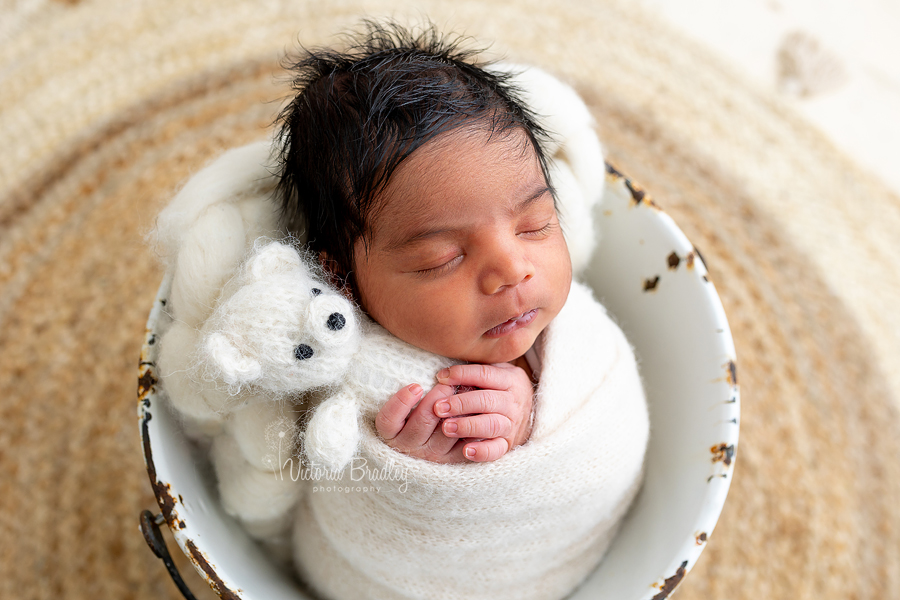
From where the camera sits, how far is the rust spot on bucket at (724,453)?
30.2 inches

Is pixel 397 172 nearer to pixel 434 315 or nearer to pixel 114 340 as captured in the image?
pixel 434 315

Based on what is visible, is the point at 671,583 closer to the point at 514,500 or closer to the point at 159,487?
the point at 514,500

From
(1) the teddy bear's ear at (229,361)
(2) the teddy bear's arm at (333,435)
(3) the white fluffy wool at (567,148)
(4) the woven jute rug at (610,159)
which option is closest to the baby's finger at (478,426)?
(2) the teddy bear's arm at (333,435)

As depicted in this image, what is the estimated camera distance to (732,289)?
125 centimetres

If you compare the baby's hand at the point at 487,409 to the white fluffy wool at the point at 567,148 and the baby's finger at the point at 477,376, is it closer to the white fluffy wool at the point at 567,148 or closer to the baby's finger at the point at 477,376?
the baby's finger at the point at 477,376

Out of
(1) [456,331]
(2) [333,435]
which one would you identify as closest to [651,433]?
(1) [456,331]

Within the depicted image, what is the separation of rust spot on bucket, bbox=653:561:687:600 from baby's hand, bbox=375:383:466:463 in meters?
0.25

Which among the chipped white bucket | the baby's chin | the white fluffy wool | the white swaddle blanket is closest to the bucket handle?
the chipped white bucket

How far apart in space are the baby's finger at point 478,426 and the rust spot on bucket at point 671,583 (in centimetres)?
24

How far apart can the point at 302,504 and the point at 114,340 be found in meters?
0.54

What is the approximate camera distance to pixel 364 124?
2.34 feet

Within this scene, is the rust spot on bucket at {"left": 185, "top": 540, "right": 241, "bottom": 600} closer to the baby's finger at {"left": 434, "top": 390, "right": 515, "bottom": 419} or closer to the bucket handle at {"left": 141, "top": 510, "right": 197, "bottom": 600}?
the bucket handle at {"left": 141, "top": 510, "right": 197, "bottom": 600}

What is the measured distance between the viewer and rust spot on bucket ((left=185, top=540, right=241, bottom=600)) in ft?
2.17

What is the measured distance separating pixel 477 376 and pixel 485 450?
0.09 metres
